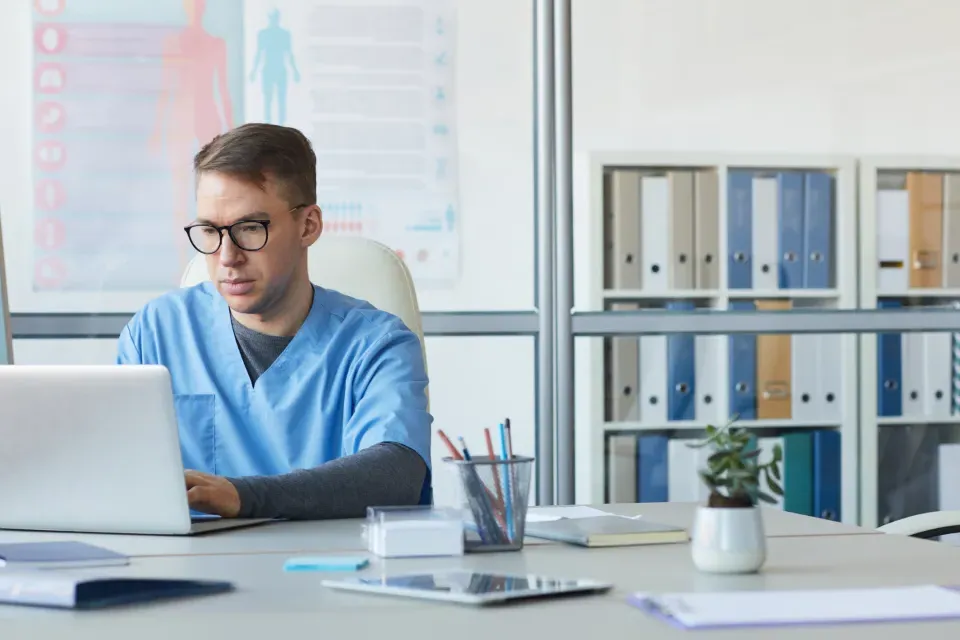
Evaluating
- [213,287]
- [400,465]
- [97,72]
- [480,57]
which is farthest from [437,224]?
[400,465]

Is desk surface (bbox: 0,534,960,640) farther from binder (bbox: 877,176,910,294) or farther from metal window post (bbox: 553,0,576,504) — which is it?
binder (bbox: 877,176,910,294)

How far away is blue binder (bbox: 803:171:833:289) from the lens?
10.9ft

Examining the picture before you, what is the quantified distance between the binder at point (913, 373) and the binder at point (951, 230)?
190mm

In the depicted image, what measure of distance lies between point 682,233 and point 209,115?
1244mm

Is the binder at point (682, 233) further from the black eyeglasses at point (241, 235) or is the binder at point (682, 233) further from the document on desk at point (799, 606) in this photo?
the document on desk at point (799, 606)

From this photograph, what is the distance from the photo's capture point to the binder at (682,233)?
3.26 meters

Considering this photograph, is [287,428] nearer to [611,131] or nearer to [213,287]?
[213,287]

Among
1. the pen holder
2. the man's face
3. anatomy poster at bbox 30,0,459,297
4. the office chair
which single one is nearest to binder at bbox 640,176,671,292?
anatomy poster at bbox 30,0,459,297

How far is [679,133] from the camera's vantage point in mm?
3287

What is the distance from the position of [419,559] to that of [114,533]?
36 cm

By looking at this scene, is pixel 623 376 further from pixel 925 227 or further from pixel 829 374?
pixel 925 227

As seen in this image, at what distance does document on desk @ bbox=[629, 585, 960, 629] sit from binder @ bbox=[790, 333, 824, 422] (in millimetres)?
2386

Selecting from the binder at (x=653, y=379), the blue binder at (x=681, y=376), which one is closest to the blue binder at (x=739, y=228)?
the blue binder at (x=681, y=376)

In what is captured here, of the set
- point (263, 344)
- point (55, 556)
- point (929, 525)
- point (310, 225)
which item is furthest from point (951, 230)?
point (55, 556)
